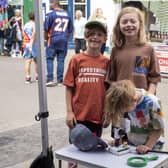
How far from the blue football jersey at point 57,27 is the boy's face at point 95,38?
5859mm

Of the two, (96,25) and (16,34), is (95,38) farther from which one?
(16,34)

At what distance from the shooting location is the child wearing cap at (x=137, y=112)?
2852mm

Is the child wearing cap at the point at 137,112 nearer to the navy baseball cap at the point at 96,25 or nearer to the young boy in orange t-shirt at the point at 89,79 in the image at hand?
the young boy in orange t-shirt at the point at 89,79

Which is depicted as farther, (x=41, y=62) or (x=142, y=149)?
(x=41, y=62)

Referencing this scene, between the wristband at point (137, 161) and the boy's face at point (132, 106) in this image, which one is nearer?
the wristband at point (137, 161)

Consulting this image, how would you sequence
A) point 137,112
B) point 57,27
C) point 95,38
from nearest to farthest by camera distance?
point 137,112
point 95,38
point 57,27

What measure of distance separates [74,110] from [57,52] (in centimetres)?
612

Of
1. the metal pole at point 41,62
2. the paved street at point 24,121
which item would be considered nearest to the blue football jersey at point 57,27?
the paved street at point 24,121

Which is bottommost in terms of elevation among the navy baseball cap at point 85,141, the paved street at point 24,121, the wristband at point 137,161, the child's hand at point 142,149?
the paved street at point 24,121

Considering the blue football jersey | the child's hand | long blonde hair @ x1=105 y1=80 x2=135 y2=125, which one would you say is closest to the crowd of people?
the child's hand

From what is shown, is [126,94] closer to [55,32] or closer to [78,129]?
[78,129]

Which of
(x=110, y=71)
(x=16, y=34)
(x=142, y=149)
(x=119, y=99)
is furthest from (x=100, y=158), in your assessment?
(x=16, y=34)

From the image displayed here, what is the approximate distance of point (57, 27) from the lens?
9.30 m

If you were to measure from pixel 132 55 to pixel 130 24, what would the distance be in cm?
24
